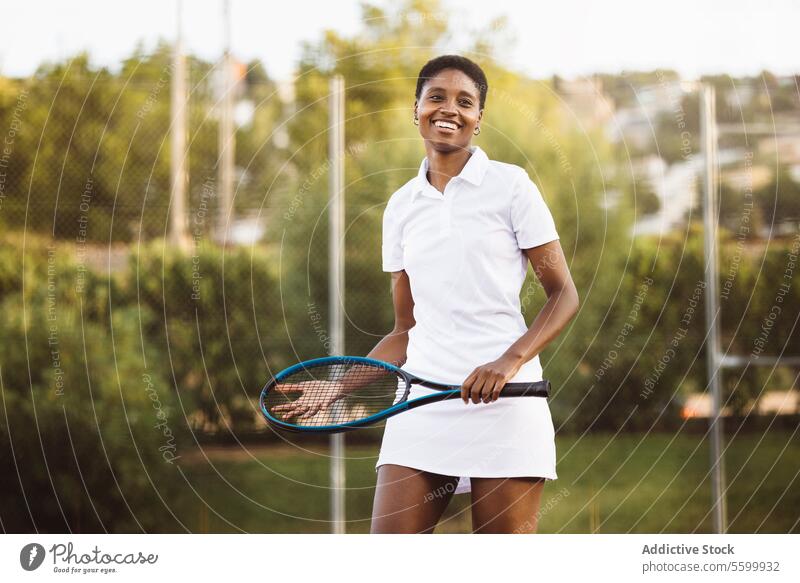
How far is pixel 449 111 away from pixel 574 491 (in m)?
2.95

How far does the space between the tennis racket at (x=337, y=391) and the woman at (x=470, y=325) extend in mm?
115

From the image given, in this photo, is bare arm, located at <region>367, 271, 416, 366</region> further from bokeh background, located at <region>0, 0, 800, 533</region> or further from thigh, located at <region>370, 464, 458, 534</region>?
bokeh background, located at <region>0, 0, 800, 533</region>

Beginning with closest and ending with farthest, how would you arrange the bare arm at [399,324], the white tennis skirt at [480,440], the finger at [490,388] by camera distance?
1. the finger at [490,388]
2. the white tennis skirt at [480,440]
3. the bare arm at [399,324]

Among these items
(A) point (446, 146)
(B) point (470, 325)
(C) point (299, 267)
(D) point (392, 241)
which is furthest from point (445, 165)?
(C) point (299, 267)

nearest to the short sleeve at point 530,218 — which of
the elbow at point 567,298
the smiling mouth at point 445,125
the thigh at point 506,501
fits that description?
the elbow at point 567,298

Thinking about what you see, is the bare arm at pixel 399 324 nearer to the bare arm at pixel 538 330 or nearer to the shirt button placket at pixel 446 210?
the shirt button placket at pixel 446 210

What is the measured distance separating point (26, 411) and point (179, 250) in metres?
1.15

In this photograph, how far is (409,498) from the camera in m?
2.48

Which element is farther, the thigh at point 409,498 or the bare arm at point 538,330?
the thigh at point 409,498

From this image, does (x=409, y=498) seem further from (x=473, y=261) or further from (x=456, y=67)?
(x=456, y=67)

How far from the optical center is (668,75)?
5.18 metres

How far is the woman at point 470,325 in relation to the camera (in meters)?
2.44
